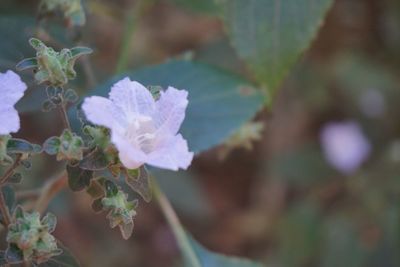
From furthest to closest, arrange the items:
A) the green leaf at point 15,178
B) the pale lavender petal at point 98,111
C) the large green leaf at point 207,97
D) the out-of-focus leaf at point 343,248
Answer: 1. the out-of-focus leaf at point 343,248
2. the large green leaf at point 207,97
3. the green leaf at point 15,178
4. the pale lavender petal at point 98,111

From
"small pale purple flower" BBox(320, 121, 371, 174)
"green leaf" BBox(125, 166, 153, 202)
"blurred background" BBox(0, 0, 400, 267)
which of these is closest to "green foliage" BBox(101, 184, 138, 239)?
"green leaf" BBox(125, 166, 153, 202)

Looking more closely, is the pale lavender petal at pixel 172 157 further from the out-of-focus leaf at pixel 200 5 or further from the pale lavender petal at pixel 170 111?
the out-of-focus leaf at pixel 200 5

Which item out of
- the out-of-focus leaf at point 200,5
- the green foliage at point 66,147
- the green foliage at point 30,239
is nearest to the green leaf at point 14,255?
the green foliage at point 30,239

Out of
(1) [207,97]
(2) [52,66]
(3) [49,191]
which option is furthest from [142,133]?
(1) [207,97]

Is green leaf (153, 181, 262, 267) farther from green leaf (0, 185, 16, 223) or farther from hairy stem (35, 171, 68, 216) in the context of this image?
green leaf (0, 185, 16, 223)

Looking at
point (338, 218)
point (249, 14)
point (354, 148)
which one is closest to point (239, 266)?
point (249, 14)

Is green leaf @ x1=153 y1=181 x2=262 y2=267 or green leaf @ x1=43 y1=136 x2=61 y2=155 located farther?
green leaf @ x1=153 y1=181 x2=262 y2=267

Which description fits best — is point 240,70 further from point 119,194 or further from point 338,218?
point 119,194
